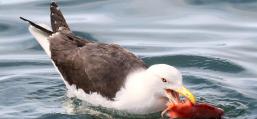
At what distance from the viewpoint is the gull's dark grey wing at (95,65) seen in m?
10.2

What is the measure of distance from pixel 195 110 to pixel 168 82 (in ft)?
1.49

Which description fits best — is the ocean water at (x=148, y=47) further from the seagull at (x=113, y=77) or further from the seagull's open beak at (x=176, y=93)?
the seagull's open beak at (x=176, y=93)

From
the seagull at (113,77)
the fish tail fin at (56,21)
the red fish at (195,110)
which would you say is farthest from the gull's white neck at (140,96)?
the fish tail fin at (56,21)

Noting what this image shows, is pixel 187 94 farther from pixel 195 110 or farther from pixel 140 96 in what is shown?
pixel 140 96

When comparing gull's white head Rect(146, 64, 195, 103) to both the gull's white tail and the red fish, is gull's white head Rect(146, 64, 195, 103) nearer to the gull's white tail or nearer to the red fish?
the red fish

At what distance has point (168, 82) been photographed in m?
9.80

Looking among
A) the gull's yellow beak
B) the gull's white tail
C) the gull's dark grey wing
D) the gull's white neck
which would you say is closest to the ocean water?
the gull's white neck

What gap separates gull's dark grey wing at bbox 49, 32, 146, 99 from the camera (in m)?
10.2

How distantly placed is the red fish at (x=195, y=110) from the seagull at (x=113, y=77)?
0.11 metres

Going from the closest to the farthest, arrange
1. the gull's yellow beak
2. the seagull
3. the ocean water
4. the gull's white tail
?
1. the gull's yellow beak
2. the seagull
3. the ocean water
4. the gull's white tail

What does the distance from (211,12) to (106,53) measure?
17.7ft

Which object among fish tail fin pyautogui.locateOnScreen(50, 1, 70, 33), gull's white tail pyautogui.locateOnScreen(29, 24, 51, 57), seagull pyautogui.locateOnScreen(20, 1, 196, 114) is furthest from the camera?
fish tail fin pyautogui.locateOnScreen(50, 1, 70, 33)

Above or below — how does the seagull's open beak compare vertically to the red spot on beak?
above

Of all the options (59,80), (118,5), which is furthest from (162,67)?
(118,5)
